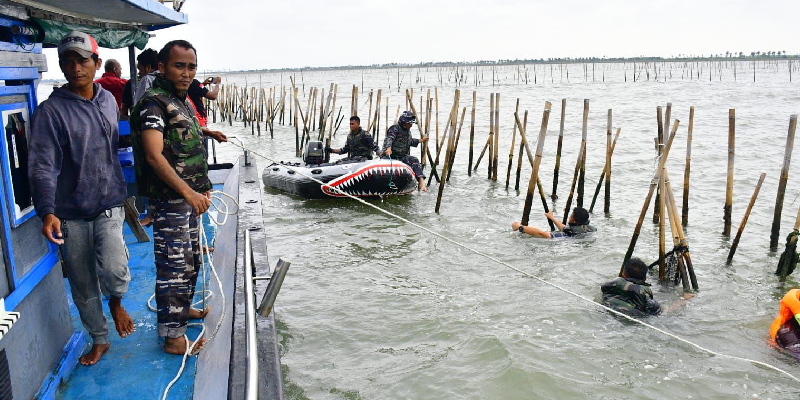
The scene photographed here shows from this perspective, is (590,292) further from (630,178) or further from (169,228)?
(630,178)

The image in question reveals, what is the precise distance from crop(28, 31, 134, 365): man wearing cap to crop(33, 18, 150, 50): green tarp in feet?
2.07

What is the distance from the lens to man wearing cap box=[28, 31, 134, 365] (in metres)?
2.80

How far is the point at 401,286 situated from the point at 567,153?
45.4ft

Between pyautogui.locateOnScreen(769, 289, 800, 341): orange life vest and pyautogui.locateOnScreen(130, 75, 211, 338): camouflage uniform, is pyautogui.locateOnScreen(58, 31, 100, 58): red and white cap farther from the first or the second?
pyautogui.locateOnScreen(769, 289, 800, 341): orange life vest

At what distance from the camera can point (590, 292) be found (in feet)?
24.5

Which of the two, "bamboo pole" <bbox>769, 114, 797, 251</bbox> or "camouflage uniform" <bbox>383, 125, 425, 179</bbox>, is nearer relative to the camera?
"bamboo pole" <bbox>769, 114, 797, 251</bbox>

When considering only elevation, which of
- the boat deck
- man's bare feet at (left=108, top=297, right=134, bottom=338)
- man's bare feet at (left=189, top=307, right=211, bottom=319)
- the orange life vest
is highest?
man's bare feet at (left=108, top=297, right=134, bottom=338)

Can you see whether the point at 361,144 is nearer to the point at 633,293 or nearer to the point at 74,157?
the point at 633,293

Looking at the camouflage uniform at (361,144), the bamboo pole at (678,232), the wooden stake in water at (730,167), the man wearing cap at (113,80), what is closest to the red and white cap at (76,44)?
the man wearing cap at (113,80)

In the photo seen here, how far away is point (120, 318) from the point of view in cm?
344

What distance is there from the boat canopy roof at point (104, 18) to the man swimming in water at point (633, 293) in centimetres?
519

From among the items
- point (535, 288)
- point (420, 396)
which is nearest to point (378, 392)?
point (420, 396)

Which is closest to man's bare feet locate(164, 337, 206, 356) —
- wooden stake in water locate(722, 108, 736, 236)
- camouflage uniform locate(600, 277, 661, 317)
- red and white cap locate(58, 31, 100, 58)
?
red and white cap locate(58, 31, 100, 58)

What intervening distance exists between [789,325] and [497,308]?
2.89 metres
